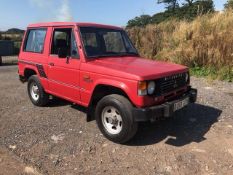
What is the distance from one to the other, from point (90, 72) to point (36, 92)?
245cm

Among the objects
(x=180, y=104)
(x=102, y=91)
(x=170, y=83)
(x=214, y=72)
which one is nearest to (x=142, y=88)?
(x=170, y=83)

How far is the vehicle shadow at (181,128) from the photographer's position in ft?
16.7

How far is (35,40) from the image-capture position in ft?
22.4

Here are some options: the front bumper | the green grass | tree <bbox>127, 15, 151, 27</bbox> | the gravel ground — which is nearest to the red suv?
the front bumper

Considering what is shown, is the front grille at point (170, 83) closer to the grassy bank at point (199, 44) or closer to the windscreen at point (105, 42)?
the windscreen at point (105, 42)

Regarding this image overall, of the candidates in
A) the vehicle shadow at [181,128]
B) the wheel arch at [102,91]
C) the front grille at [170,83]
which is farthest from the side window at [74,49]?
the vehicle shadow at [181,128]

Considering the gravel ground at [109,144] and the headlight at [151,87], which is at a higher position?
the headlight at [151,87]

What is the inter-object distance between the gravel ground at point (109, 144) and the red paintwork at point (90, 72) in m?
0.66

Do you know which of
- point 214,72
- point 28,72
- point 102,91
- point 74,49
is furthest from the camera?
point 214,72

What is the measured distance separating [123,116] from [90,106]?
1008 mm

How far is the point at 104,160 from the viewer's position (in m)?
4.42

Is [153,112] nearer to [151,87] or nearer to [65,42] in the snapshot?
[151,87]

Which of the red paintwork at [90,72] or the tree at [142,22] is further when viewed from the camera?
the tree at [142,22]

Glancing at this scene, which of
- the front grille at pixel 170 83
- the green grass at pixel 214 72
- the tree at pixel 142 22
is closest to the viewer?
the front grille at pixel 170 83
